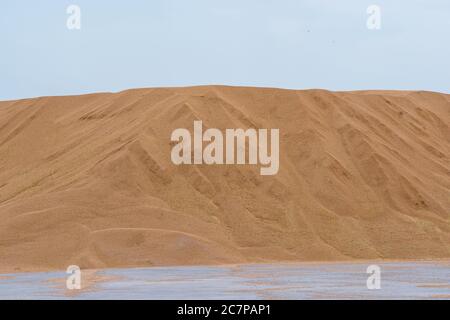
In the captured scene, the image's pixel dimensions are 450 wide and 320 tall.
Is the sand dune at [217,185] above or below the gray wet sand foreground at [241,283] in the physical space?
above

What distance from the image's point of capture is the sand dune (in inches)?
1518

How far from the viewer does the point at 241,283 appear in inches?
1095

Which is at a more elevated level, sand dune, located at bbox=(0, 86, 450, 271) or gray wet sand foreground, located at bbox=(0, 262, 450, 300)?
sand dune, located at bbox=(0, 86, 450, 271)

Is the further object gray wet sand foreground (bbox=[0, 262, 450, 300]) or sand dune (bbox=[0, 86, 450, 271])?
sand dune (bbox=[0, 86, 450, 271])

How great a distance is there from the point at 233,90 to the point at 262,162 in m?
9.18

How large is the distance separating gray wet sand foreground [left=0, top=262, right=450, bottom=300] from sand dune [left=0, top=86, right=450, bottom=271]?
399 cm

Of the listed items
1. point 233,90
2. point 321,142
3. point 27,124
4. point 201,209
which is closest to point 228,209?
point 201,209

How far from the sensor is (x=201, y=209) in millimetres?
43375

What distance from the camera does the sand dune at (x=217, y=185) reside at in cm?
3856

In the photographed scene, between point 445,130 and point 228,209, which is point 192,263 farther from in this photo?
point 445,130

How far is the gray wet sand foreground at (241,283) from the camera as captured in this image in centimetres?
2392

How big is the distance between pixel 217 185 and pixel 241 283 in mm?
17737

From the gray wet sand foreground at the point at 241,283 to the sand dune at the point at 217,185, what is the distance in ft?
13.1

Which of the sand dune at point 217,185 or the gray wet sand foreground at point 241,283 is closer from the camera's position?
the gray wet sand foreground at point 241,283
